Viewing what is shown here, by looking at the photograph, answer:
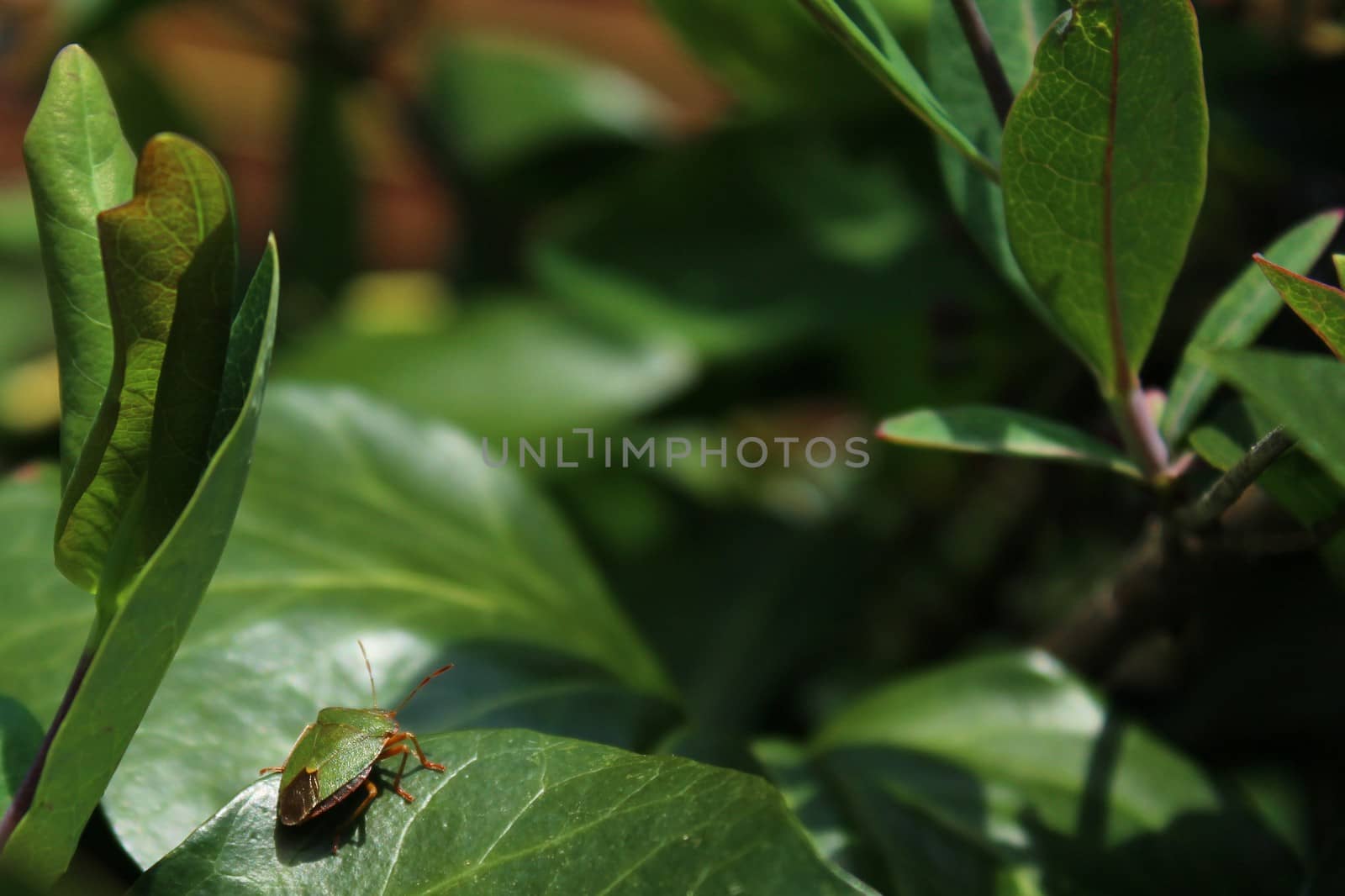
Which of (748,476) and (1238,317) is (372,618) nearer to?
(1238,317)

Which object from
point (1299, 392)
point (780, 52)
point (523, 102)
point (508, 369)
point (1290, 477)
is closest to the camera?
point (1299, 392)

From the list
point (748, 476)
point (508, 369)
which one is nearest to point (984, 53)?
point (508, 369)

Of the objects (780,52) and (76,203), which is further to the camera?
(780,52)

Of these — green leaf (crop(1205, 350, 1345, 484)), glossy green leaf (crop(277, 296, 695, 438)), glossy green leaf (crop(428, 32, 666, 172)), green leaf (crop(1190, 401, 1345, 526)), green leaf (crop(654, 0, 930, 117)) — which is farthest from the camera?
glossy green leaf (crop(428, 32, 666, 172))

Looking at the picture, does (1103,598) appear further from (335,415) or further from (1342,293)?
(335,415)

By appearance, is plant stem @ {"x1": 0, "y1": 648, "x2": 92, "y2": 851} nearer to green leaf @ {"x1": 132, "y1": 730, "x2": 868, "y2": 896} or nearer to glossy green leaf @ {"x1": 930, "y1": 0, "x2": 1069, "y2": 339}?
green leaf @ {"x1": 132, "y1": 730, "x2": 868, "y2": 896}

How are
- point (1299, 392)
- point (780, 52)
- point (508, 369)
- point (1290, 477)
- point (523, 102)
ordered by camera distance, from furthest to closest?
point (523, 102) < point (508, 369) < point (780, 52) < point (1290, 477) < point (1299, 392)

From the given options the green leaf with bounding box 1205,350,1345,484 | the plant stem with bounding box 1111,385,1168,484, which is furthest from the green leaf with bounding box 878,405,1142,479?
the green leaf with bounding box 1205,350,1345,484
